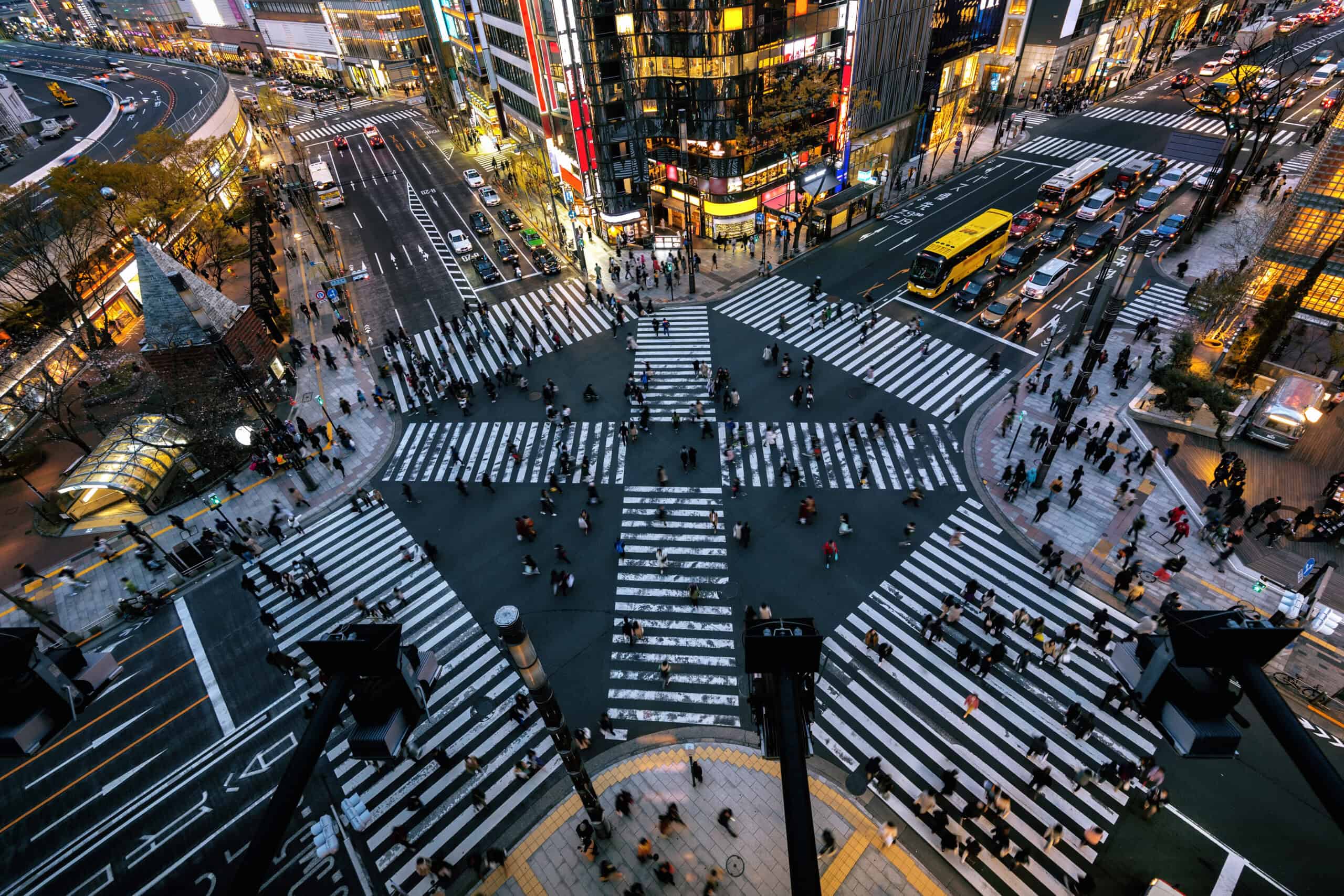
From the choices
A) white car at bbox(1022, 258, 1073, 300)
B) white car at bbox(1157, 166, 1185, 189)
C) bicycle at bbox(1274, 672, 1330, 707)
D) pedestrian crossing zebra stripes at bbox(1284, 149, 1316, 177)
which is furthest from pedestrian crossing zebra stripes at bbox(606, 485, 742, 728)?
pedestrian crossing zebra stripes at bbox(1284, 149, 1316, 177)

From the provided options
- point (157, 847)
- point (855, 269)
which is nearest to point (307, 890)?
point (157, 847)

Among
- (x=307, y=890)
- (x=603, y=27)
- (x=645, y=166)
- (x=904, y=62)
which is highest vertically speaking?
(x=603, y=27)

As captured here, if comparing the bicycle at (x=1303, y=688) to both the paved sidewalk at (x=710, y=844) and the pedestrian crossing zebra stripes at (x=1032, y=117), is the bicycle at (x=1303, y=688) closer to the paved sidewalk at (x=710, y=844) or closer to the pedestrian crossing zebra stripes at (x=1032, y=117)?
the paved sidewalk at (x=710, y=844)

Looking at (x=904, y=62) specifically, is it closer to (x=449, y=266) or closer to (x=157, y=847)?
(x=449, y=266)

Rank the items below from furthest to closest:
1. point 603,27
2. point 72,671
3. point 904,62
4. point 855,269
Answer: point 904,62 < point 855,269 < point 603,27 < point 72,671

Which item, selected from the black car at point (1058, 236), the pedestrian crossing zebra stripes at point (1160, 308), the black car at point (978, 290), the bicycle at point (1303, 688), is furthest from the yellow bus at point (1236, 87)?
the bicycle at point (1303, 688)

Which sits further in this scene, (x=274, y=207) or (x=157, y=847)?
(x=274, y=207)

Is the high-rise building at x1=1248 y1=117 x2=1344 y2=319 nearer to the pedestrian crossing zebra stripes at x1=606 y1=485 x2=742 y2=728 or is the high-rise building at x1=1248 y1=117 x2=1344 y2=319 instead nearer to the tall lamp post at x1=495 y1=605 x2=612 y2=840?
the pedestrian crossing zebra stripes at x1=606 y1=485 x2=742 y2=728
